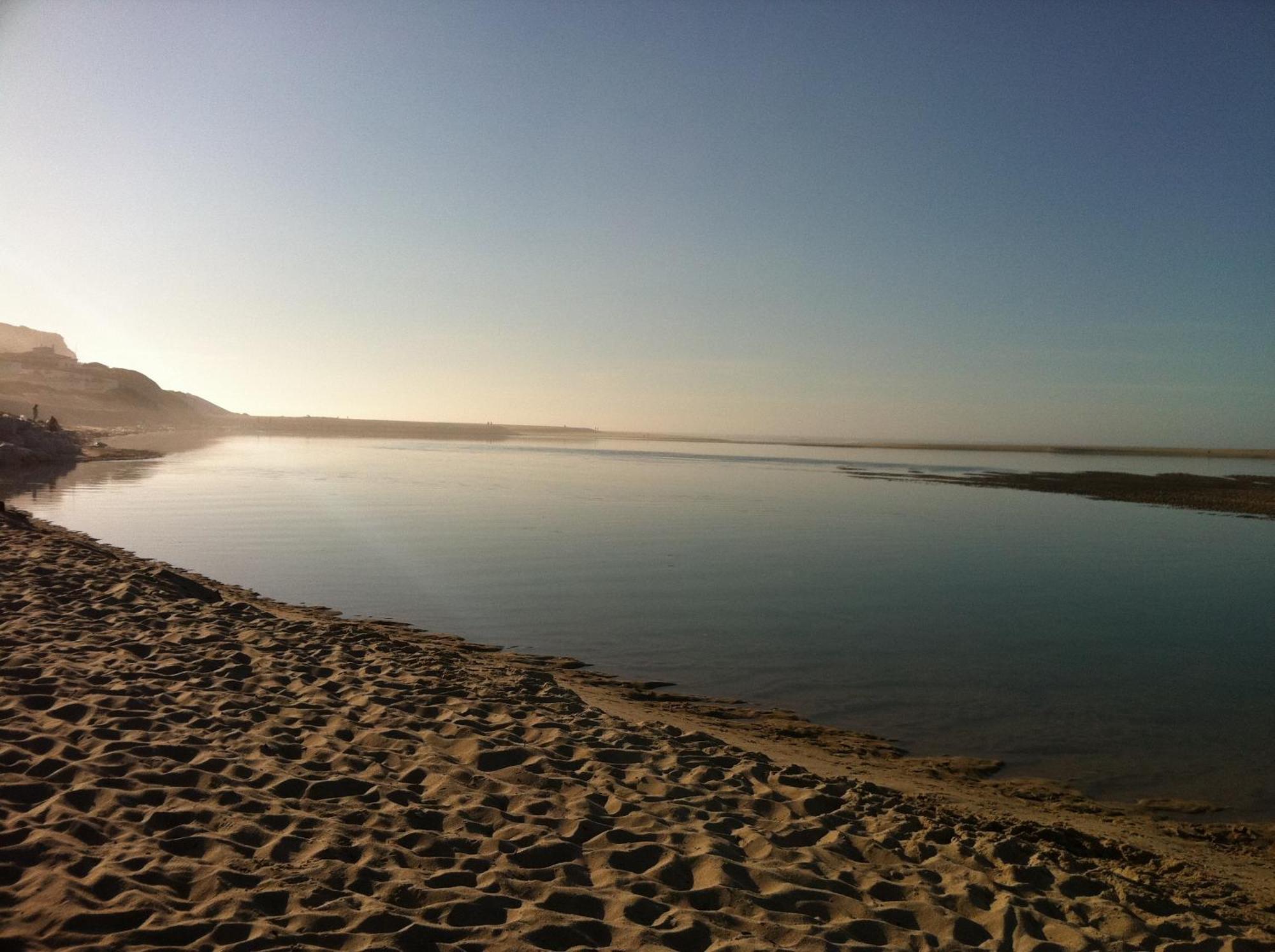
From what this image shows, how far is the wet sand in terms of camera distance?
3853 centimetres

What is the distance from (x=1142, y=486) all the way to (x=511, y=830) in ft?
185

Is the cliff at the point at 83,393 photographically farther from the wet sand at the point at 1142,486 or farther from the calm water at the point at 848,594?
the wet sand at the point at 1142,486

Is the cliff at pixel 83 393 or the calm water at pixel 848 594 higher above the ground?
the cliff at pixel 83 393

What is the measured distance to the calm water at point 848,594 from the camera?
29.3ft

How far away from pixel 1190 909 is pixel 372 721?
6.70m

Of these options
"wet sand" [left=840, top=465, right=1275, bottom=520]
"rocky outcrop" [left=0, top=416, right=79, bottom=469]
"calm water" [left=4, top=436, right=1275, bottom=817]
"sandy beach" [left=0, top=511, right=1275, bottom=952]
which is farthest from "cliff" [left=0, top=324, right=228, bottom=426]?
"sandy beach" [left=0, top=511, right=1275, bottom=952]

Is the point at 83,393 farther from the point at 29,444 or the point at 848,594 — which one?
the point at 848,594

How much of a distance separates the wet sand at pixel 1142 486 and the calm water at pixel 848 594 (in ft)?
21.7

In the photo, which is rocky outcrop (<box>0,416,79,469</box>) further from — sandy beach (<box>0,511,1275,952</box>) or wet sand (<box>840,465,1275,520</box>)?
wet sand (<box>840,465,1275,520</box>)

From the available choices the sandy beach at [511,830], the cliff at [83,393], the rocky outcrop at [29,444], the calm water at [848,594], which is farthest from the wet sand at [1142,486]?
the cliff at [83,393]

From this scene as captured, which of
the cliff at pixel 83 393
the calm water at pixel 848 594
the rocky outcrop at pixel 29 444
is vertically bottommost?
the calm water at pixel 848 594

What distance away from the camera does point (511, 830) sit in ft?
16.9

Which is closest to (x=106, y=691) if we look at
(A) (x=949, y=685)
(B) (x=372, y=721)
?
(B) (x=372, y=721)

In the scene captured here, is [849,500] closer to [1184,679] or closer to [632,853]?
[1184,679]
